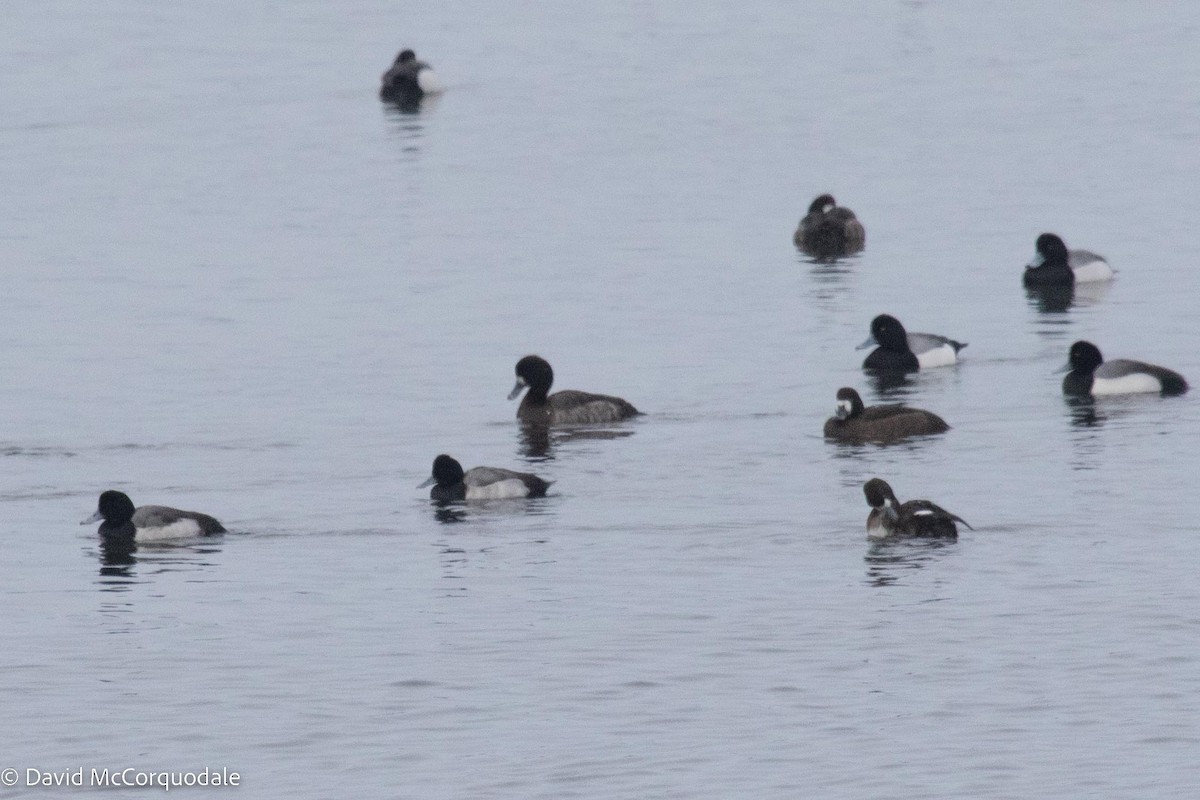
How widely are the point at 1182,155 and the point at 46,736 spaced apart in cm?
3974

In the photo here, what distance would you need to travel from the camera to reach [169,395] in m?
30.5

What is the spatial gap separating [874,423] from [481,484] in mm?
4637

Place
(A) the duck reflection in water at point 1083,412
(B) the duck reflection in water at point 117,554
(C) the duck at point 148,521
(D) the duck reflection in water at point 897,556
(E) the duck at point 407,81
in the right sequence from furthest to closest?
(E) the duck at point 407,81
(A) the duck reflection in water at point 1083,412
(C) the duck at point 148,521
(B) the duck reflection in water at point 117,554
(D) the duck reflection in water at point 897,556

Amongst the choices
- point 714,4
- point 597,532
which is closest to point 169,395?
point 597,532

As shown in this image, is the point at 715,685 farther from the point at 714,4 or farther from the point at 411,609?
the point at 714,4

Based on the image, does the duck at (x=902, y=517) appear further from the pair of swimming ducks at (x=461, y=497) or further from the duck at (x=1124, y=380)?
the duck at (x=1124, y=380)

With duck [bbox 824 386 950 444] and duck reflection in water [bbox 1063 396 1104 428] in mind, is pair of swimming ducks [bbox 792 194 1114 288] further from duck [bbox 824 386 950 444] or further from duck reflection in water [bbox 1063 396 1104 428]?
duck [bbox 824 386 950 444]

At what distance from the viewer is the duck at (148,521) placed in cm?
2234

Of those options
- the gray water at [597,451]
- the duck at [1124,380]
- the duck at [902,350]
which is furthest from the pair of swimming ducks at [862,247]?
the duck at [1124,380]

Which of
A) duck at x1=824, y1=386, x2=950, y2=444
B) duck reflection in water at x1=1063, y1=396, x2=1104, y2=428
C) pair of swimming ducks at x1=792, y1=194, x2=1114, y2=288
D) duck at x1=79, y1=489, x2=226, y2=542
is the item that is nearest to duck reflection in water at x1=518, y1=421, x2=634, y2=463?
duck at x1=824, y1=386, x2=950, y2=444

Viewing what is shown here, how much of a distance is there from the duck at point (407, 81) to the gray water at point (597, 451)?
0.59 meters

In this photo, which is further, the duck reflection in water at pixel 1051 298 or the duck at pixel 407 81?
the duck at pixel 407 81

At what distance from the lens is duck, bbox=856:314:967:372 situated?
101 ft

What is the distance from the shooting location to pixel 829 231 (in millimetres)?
41156
